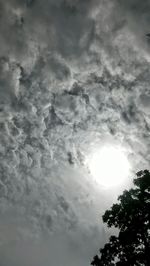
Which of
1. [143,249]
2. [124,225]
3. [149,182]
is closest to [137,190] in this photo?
[149,182]

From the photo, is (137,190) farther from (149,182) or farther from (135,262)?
(135,262)

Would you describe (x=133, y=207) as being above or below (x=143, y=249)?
above

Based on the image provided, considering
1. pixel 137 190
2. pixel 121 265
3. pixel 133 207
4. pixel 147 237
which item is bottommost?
pixel 121 265

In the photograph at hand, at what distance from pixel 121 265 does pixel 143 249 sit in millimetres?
1576

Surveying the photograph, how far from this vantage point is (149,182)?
1769 centimetres

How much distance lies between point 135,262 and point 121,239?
149cm

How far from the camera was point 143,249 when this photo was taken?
55.3 ft

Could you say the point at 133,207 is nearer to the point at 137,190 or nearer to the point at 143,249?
the point at 137,190

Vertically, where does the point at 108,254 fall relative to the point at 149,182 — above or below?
below

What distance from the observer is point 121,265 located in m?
16.8

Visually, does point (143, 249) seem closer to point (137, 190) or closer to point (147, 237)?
point (147, 237)

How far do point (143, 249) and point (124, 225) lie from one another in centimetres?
169

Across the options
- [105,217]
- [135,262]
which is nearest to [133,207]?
[105,217]

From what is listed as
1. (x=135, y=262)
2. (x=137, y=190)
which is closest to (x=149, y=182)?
(x=137, y=190)
